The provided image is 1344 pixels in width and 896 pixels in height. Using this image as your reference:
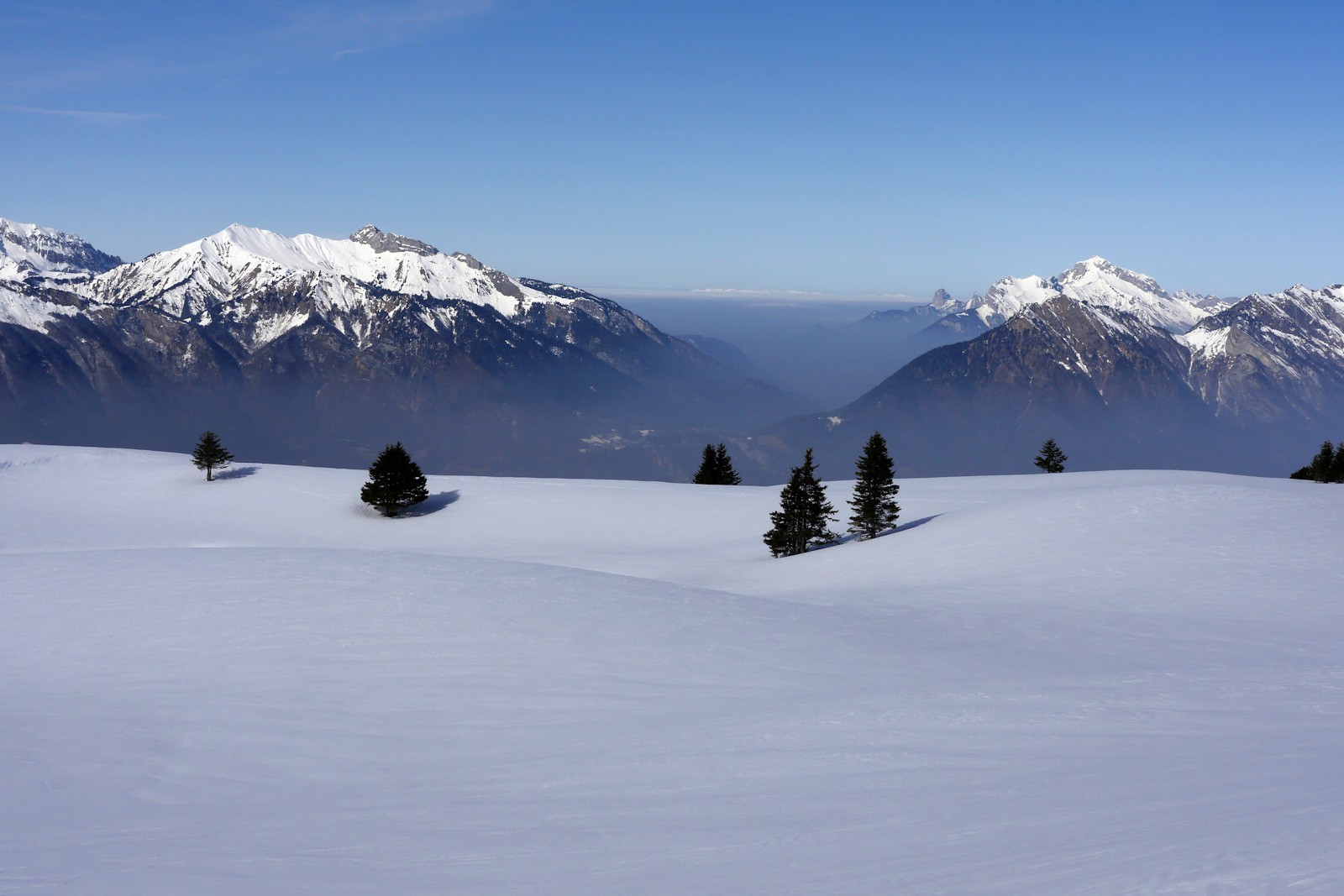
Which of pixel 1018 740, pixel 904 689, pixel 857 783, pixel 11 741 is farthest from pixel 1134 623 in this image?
pixel 11 741

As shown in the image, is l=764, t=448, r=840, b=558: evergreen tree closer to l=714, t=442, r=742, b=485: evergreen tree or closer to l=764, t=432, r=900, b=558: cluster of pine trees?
l=764, t=432, r=900, b=558: cluster of pine trees

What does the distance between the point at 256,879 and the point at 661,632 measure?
1290cm

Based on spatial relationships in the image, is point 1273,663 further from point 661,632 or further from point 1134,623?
point 661,632

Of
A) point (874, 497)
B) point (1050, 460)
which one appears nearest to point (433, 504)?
point (874, 497)

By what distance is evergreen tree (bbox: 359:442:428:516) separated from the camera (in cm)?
6075

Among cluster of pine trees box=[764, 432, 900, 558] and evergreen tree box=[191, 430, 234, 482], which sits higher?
evergreen tree box=[191, 430, 234, 482]

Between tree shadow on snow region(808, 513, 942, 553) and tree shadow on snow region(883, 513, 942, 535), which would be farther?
tree shadow on snow region(883, 513, 942, 535)

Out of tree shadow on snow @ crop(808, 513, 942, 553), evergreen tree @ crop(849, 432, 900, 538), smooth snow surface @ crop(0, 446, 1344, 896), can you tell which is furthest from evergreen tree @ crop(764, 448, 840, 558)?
smooth snow surface @ crop(0, 446, 1344, 896)

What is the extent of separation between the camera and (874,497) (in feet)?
156

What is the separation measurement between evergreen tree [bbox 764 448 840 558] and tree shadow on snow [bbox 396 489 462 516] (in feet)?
94.8

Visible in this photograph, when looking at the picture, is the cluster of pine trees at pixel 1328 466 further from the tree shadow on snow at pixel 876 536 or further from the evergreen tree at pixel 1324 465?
the tree shadow on snow at pixel 876 536

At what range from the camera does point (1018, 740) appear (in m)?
13.7

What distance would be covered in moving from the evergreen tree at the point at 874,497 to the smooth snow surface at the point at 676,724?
1178cm

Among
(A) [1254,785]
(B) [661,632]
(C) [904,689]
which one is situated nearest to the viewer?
(A) [1254,785]
